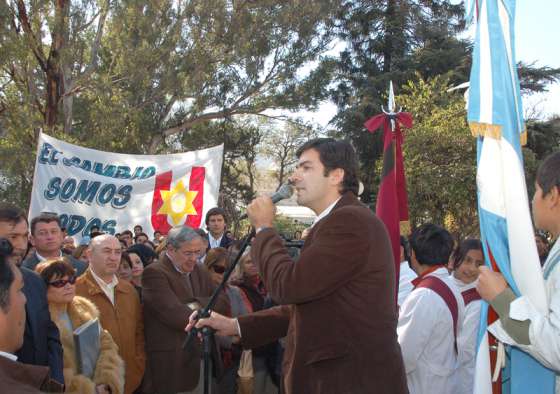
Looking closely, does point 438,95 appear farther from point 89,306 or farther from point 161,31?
point 89,306

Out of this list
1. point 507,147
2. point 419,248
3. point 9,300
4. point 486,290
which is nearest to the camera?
point 9,300

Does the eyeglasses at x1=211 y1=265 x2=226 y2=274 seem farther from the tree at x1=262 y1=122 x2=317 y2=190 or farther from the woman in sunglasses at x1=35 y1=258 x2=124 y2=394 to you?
the tree at x1=262 y1=122 x2=317 y2=190

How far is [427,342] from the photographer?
12.7 ft

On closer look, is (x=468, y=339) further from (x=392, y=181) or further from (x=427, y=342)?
(x=392, y=181)

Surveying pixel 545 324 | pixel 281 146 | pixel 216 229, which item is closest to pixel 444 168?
pixel 216 229

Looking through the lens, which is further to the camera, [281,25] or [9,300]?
[281,25]

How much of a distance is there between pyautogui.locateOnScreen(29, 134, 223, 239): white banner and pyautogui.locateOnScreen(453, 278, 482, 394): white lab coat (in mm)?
7317

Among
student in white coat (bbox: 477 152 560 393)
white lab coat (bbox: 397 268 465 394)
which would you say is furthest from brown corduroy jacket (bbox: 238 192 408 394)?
white lab coat (bbox: 397 268 465 394)

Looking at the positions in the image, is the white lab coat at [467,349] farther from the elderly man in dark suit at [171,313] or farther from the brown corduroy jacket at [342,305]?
the elderly man in dark suit at [171,313]

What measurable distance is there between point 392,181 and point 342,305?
9.17 feet

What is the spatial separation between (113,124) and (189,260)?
50.7 ft

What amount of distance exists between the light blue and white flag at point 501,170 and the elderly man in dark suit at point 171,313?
2.62m

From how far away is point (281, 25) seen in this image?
26.3 meters

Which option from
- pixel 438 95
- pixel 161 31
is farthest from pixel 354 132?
pixel 161 31
